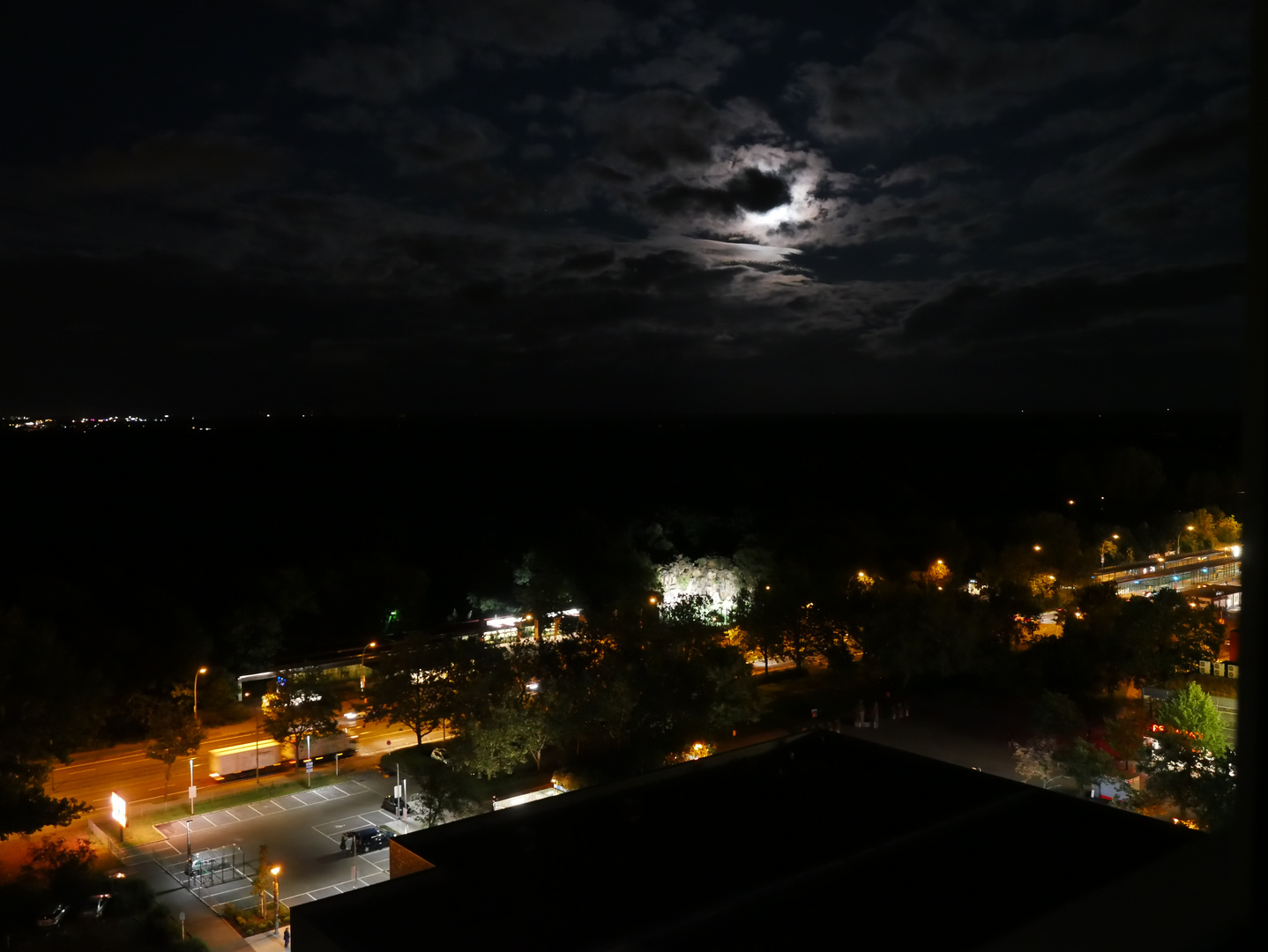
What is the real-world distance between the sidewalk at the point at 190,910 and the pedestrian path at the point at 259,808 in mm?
1004

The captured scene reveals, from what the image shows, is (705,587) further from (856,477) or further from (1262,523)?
(856,477)

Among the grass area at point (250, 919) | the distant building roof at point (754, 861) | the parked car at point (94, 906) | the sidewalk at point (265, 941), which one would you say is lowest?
the sidewalk at point (265, 941)

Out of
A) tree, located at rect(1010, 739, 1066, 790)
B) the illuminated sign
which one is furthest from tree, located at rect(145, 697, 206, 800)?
tree, located at rect(1010, 739, 1066, 790)

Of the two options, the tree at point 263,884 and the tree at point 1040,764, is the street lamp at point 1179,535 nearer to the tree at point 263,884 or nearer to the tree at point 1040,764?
the tree at point 1040,764

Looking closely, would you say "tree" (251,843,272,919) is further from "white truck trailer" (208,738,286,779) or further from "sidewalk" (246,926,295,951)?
"white truck trailer" (208,738,286,779)

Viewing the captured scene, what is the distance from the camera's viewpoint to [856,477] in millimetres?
43031

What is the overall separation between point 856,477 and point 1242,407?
43386 millimetres

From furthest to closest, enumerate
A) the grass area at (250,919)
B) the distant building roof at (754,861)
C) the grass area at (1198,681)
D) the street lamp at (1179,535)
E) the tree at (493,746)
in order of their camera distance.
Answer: the street lamp at (1179,535) < the grass area at (1198,681) < the tree at (493,746) < the grass area at (250,919) < the distant building roof at (754,861)

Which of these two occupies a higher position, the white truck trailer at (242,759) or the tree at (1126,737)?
the tree at (1126,737)

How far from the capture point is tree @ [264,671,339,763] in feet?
39.3

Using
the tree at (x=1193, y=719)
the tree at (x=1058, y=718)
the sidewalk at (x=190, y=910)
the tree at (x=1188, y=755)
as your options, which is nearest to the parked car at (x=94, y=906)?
the sidewalk at (x=190, y=910)

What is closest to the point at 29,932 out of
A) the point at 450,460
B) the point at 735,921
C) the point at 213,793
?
the point at 213,793

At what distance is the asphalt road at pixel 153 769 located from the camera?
11500 mm

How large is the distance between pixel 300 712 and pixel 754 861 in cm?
932
